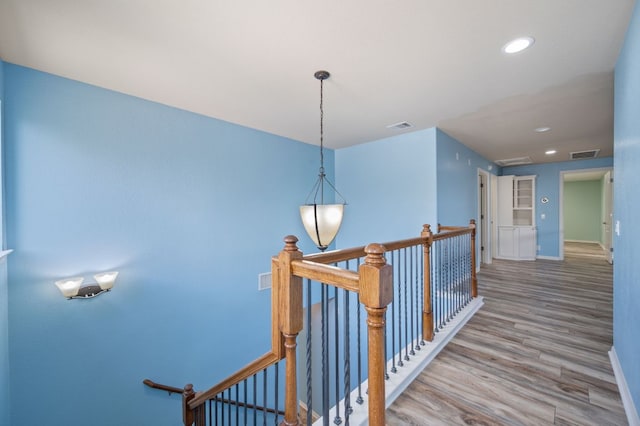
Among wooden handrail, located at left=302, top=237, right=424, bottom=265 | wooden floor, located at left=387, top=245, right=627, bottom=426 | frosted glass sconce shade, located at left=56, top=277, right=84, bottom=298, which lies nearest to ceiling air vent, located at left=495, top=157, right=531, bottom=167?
wooden floor, located at left=387, top=245, right=627, bottom=426

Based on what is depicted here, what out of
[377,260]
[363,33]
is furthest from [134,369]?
[363,33]

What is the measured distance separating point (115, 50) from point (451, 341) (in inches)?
144

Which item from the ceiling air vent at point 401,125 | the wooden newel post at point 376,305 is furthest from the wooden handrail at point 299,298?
the ceiling air vent at point 401,125

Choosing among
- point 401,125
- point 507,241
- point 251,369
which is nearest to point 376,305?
point 251,369

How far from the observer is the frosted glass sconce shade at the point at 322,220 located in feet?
7.25

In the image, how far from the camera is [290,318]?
4.00 ft

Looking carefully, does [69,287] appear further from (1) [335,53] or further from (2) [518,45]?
(2) [518,45]

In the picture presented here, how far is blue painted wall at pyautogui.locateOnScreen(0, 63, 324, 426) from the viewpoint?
205cm

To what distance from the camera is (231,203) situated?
3309mm

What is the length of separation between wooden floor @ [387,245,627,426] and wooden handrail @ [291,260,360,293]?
3.89 ft

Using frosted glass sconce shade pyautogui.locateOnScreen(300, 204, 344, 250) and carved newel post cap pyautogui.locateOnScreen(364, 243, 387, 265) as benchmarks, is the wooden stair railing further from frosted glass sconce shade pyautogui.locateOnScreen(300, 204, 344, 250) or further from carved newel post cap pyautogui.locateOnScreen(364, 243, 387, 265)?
Result: frosted glass sconce shade pyautogui.locateOnScreen(300, 204, 344, 250)

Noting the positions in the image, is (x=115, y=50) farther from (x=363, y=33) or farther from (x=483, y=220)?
(x=483, y=220)

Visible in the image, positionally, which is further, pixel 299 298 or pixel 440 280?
pixel 440 280

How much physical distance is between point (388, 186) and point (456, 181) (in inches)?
45.4
